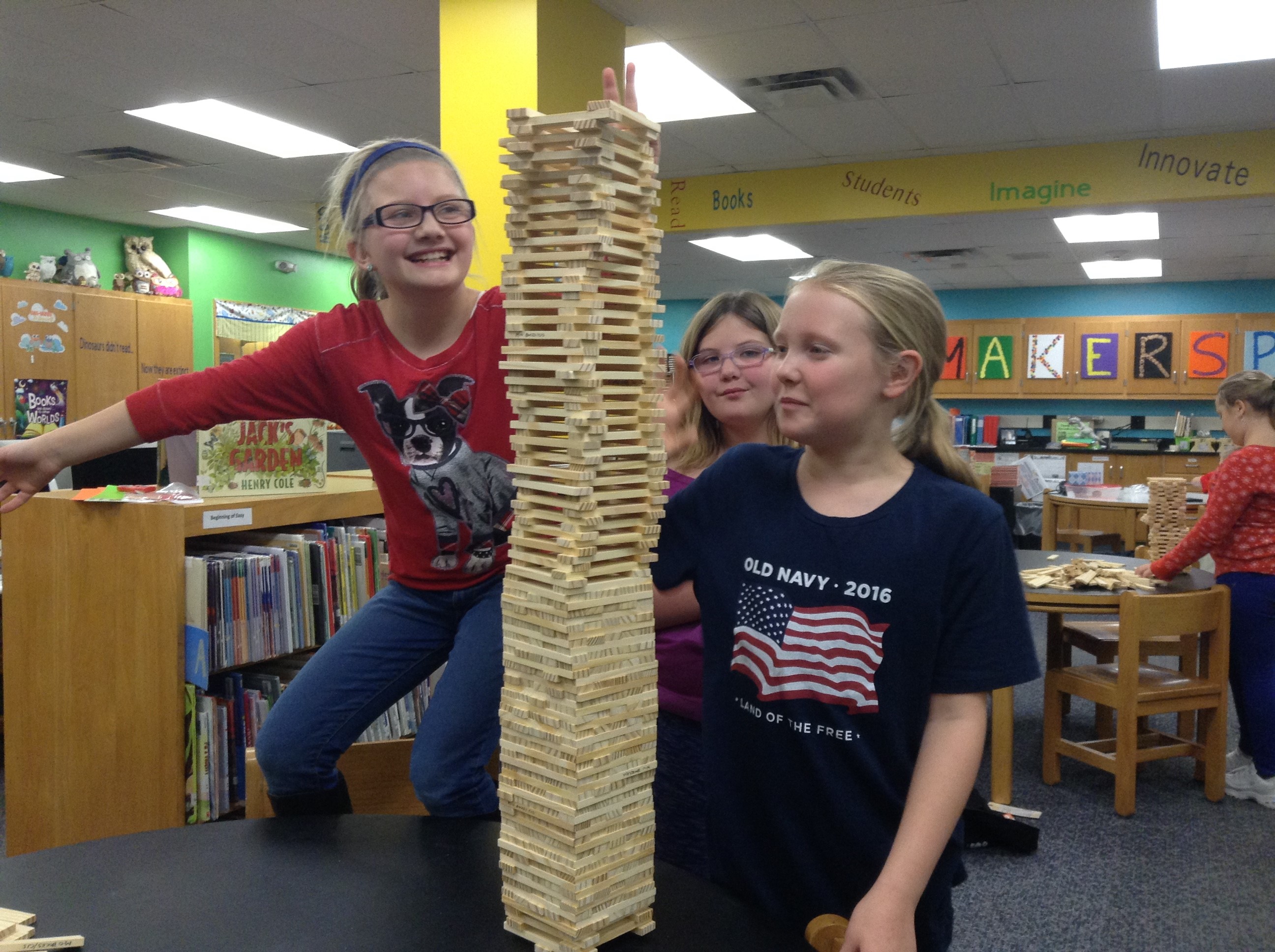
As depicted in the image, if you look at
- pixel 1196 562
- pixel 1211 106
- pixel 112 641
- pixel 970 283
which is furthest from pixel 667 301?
pixel 112 641

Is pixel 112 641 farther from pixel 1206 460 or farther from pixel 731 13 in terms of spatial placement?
pixel 1206 460

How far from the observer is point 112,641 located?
2.71m

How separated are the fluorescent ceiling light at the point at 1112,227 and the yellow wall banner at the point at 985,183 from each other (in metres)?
1.65

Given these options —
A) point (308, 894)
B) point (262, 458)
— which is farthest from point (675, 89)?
point (308, 894)

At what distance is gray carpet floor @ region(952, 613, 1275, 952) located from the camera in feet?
9.04

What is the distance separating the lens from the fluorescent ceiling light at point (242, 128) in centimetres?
625

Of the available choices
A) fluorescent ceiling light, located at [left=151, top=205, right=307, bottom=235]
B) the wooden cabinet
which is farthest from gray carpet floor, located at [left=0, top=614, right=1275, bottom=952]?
the wooden cabinet

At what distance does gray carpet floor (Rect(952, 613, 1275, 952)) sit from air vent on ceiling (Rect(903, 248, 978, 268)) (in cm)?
723

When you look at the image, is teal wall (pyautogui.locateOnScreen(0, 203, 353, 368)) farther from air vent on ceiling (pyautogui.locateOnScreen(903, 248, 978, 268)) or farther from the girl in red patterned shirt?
the girl in red patterned shirt

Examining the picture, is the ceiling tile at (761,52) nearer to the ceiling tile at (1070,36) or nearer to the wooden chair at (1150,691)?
the ceiling tile at (1070,36)

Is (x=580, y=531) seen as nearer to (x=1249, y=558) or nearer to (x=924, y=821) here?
(x=924, y=821)

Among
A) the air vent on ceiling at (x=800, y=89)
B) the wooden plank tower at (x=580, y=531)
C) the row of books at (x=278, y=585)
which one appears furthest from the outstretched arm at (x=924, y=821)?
the air vent on ceiling at (x=800, y=89)

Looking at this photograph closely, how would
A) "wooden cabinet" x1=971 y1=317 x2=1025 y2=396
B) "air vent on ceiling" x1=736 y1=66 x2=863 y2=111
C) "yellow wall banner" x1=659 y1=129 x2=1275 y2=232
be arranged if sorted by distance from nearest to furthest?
"air vent on ceiling" x1=736 y1=66 x2=863 y2=111, "yellow wall banner" x1=659 y1=129 x2=1275 y2=232, "wooden cabinet" x1=971 y1=317 x2=1025 y2=396

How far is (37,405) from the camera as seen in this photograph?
29.3 ft
